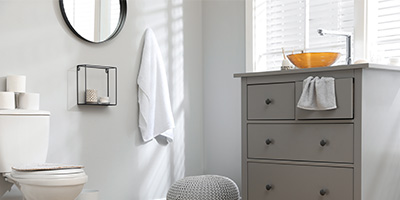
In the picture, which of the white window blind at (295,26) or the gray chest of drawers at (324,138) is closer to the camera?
the gray chest of drawers at (324,138)

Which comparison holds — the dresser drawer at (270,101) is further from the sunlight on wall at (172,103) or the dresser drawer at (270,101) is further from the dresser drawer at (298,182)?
the sunlight on wall at (172,103)

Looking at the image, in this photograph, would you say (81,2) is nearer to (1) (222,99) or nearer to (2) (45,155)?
(2) (45,155)

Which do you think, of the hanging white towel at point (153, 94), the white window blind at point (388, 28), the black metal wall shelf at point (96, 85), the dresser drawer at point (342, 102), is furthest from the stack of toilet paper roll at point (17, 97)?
the white window blind at point (388, 28)

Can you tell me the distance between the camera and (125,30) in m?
3.62

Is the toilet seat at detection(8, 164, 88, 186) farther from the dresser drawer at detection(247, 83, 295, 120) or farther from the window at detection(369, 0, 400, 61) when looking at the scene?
the window at detection(369, 0, 400, 61)

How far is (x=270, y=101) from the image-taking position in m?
2.92

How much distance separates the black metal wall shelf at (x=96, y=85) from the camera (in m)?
3.32

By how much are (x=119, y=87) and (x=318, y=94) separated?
4.83ft

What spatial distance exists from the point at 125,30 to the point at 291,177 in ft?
5.13

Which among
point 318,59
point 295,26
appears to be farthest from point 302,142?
point 295,26

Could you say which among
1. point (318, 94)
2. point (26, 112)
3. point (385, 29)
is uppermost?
point (385, 29)

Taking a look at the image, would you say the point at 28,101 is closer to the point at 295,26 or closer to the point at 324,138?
the point at 324,138

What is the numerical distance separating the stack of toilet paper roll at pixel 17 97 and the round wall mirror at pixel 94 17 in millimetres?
527

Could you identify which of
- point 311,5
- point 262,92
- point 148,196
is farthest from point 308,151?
point 148,196
